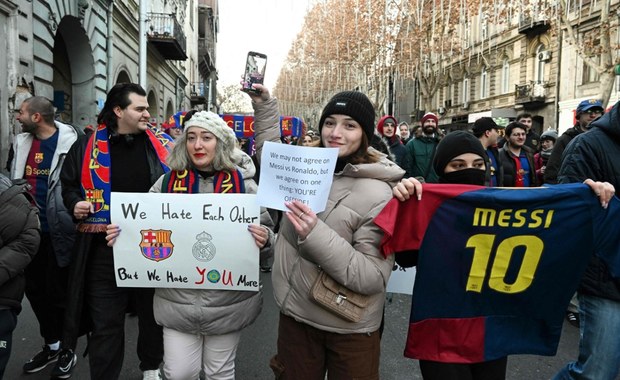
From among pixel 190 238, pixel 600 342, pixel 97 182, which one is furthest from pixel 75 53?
pixel 600 342

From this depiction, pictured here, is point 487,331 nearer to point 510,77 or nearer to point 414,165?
point 414,165

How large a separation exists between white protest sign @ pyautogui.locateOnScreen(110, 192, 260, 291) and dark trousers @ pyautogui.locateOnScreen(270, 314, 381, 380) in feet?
1.61

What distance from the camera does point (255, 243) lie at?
2678mm

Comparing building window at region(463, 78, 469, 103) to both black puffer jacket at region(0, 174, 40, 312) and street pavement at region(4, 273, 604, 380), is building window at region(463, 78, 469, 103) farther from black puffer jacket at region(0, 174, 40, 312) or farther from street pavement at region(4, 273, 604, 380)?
black puffer jacket at region(0, 174, 40, 312)

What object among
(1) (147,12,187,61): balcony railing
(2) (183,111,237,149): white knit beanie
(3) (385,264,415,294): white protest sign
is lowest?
(3) (385,264,415,294): white protest sign

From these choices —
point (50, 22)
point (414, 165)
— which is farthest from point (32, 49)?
point (414, 165)

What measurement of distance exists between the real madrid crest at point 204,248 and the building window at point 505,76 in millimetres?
34436

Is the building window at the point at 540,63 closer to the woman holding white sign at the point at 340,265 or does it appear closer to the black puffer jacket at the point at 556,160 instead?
the black puffer jacket at the point at 556,160

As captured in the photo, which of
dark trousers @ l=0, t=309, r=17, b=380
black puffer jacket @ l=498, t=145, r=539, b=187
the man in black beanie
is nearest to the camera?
dark trousers @ l=0, t=309, r=17, b=380

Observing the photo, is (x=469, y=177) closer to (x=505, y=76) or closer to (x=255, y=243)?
(x=255, y=243)

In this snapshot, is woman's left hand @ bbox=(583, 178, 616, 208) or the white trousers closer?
woman's left hand @ bbox=(583, 178, 616, 208)

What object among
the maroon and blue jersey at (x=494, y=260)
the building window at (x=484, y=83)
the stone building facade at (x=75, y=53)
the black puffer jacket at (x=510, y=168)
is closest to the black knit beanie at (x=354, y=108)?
the maroon and blue jersey at (x=494, y=260)

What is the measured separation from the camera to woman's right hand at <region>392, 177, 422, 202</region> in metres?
2.21

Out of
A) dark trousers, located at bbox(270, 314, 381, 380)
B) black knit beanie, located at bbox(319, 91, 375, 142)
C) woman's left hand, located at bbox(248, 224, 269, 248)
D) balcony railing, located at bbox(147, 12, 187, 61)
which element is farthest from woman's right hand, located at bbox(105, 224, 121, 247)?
balcony railing, located at bbox(147, 12, 187, 61)
